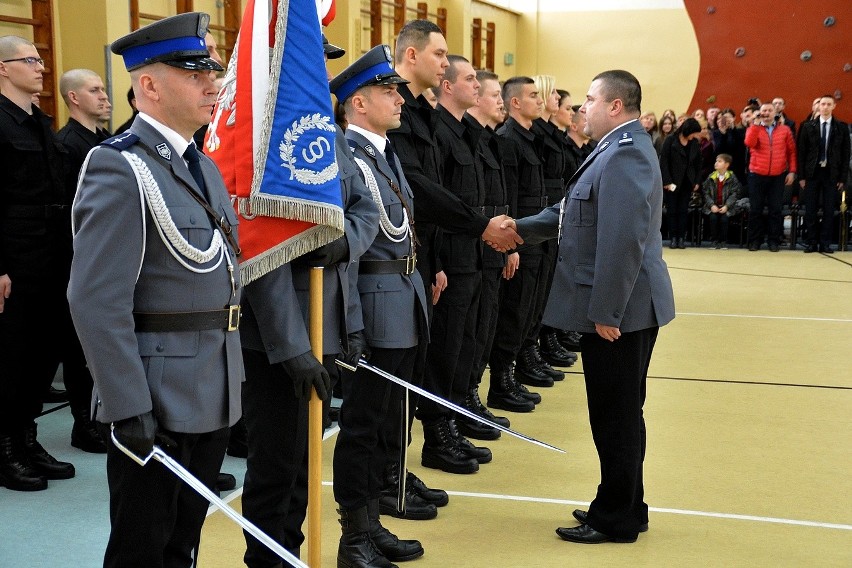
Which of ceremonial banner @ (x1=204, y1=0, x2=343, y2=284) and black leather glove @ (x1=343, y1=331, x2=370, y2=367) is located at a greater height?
ceremonial banner @ (x1=204, y1=0, x2=343, y2=284)

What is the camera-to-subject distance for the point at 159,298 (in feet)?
6.53

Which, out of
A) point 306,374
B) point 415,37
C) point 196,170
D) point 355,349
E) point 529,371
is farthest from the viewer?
point 529,371

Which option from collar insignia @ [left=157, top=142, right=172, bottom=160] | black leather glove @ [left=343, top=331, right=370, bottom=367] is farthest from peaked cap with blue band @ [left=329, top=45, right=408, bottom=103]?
collar insignia @ [left=157, top=142, right=172, bottom=160]

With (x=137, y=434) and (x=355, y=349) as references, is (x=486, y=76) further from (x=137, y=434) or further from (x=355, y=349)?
(x=137, y=434)

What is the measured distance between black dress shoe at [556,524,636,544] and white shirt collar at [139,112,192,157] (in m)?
1.84

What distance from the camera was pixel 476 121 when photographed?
4.58 metres

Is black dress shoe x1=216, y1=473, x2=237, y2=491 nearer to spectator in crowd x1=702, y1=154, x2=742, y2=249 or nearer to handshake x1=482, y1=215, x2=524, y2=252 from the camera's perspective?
handshake x1=482, y1=215, x2=524, y2=252

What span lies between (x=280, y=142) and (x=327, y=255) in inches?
12.2

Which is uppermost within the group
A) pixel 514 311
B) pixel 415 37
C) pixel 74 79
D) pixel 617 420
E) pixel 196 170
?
pixel 415 37

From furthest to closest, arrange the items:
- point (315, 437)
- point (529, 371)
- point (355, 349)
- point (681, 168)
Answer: point (681, 168) → point (529, 371) → point (355, 349) → point (315, 437)

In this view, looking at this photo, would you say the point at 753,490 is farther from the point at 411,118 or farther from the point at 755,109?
the point at 755,109

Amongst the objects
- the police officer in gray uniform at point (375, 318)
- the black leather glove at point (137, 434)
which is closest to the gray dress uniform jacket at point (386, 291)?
the police officer in gray uniform at point (375, 318)

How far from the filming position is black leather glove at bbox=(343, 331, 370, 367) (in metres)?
2.73

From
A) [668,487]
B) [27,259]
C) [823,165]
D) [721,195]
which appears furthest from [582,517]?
[721,195]
